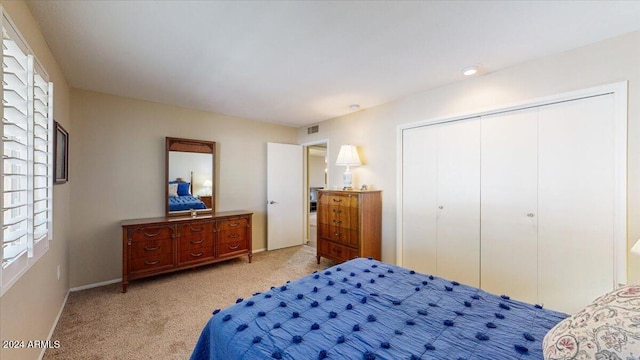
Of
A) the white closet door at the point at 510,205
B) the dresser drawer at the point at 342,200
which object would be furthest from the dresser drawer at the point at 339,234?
the white closet door at the point at 510,205

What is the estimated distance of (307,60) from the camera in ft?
7.84

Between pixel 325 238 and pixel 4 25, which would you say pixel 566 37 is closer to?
pixel 325 238

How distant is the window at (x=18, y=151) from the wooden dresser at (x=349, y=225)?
2921 millimetres

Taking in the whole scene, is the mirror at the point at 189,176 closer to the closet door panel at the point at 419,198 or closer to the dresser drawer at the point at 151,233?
the dresser drawer at the point at 151,233

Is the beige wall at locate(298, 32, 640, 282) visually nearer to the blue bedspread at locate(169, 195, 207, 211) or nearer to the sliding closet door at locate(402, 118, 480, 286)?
the sliding closet door at locate(402, 118, 480, 286)

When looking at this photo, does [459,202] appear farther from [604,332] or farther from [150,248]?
[150,248]

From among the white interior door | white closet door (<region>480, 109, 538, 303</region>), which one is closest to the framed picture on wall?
the white interior door

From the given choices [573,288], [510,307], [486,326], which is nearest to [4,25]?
[486,326]

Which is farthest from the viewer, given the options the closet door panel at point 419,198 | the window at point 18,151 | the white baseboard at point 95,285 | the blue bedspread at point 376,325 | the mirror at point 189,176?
the mirror at point 189,176

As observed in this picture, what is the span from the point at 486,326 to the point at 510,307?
0.32 m

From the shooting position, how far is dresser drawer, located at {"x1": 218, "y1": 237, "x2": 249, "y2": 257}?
379cm

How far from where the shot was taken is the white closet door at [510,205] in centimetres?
246

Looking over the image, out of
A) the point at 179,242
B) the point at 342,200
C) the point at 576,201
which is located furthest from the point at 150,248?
the point at 576,201

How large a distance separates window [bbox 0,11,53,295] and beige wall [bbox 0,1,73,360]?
125 millimetres
